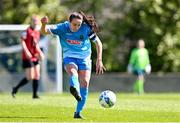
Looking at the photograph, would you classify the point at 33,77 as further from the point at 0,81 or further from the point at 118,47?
the point at 118,47

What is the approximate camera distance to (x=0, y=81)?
3002 centimetres

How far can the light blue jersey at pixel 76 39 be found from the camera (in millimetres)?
14391

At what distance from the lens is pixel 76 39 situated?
567 inches

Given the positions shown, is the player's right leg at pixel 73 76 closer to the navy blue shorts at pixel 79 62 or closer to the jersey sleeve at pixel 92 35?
the navy blue shorts at pixel 79 62

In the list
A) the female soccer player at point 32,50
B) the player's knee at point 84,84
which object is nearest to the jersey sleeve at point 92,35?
the player's knee at point 84,84

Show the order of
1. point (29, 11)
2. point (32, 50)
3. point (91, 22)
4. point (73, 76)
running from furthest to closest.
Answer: point (29, 11) < point (32, 50) < point (91, 22) < point (73, 76)

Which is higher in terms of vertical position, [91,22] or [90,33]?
[91,22]

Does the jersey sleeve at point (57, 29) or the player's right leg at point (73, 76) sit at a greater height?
the jersey sleeve at point (57, 29)

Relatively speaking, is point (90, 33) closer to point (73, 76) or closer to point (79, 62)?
point (79, 62)

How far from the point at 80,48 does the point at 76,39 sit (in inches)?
7.5

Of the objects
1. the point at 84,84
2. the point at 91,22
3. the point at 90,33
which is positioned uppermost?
the point at 91,22

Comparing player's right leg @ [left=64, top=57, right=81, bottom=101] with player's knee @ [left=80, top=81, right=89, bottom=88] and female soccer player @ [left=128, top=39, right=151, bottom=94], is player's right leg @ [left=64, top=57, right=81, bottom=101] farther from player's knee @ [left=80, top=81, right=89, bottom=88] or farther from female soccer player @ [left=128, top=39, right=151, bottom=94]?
female soccer player @ [left=128, top=39, right=151, bottom=94]

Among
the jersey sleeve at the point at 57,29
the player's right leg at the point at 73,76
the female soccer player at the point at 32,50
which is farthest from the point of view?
the female soccer player at the point at 32,50

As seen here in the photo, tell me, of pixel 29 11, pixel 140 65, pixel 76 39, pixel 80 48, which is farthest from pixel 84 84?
pixel 29 11
